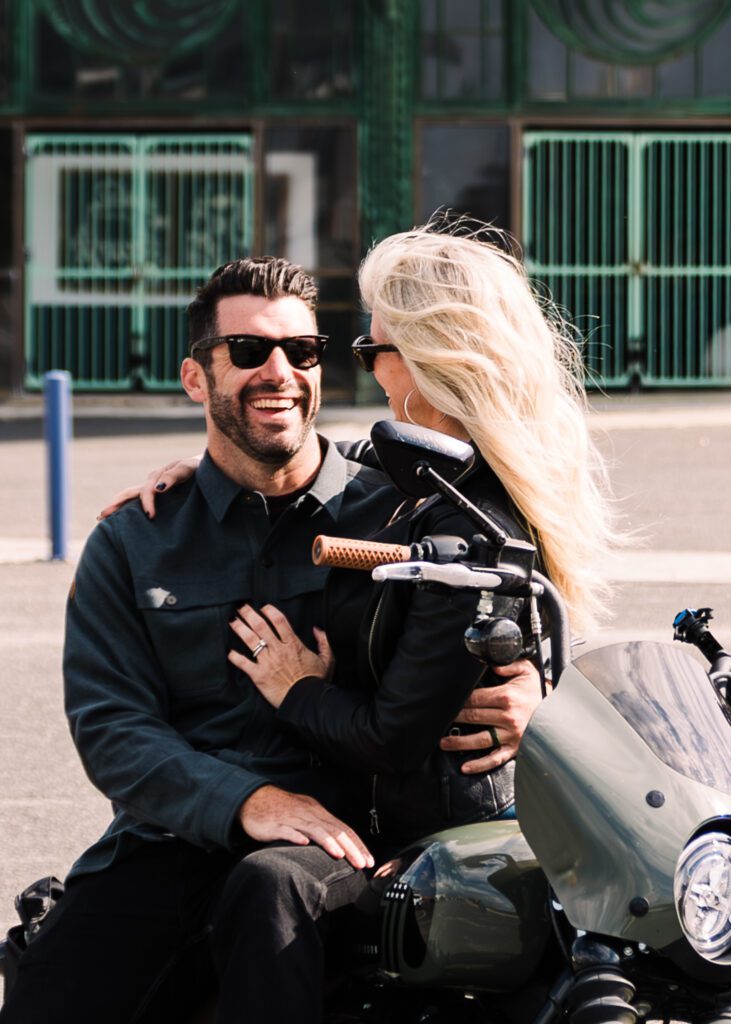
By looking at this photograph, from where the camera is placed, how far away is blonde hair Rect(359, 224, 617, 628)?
3.37 meters

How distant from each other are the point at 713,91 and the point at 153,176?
18.9ft

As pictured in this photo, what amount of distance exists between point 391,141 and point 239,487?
16355 millimetres

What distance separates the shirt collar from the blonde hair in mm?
450

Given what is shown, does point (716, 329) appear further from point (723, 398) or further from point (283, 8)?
point (283, 8)

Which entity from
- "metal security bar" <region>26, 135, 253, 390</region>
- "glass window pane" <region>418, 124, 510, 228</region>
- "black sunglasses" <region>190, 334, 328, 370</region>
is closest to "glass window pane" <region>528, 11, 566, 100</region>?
"glass window pane" <region>418, 124, 510, 228</region>

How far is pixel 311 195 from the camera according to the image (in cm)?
2000

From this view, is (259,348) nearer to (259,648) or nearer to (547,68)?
(259,648)

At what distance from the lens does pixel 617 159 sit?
64.8 feet

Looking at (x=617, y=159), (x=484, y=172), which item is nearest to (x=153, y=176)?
(x=484, y=172)

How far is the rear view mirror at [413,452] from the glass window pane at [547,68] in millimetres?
17453

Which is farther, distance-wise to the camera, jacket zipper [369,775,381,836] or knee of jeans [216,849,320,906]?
jacket zipper [369,775,381,836]

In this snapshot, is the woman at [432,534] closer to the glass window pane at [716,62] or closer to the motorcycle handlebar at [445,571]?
the motorcycle handlebar at [445,571]

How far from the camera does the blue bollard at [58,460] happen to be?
11.2 m

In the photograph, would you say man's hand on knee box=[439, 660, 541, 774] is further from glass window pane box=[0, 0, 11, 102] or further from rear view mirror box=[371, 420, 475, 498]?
glass window pane box=[0, 0, 11, 102]
